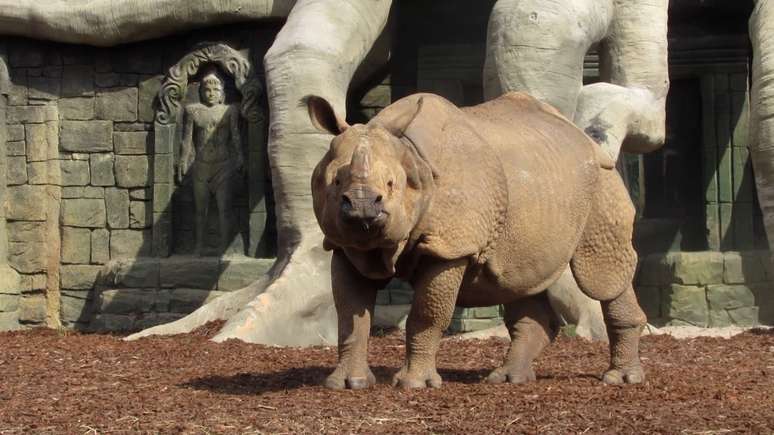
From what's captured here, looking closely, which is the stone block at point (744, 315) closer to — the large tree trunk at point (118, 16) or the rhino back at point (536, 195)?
the large tree trunk at point (118, 16)

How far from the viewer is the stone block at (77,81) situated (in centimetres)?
1155

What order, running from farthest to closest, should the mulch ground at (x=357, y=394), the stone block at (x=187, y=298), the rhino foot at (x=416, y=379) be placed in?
the stone block at (x=187, y=298) < the rhino foot at (x=416, y=379) < the mulch ground at (x=357, y=394)

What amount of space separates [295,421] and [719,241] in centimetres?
766

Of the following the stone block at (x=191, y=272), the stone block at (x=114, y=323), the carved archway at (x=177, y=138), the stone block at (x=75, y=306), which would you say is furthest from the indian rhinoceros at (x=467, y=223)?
the stone block at (x=75, y=306)

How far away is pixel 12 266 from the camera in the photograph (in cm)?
1155

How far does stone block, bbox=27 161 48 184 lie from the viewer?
37.9 feet

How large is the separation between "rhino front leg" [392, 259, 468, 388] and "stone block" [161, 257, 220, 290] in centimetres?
558

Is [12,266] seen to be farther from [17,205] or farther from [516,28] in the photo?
[516,28]

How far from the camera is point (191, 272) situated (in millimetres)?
11094

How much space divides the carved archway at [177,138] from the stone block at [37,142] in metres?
0.94

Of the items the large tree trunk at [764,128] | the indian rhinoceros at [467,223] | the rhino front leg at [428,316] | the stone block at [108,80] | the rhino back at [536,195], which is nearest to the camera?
the indian rhinoceros at [467,223]

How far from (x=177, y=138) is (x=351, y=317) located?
6058 mm

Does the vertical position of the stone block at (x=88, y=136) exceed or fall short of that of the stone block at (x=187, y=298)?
it exceeds it

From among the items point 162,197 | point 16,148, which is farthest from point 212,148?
point 16,148
